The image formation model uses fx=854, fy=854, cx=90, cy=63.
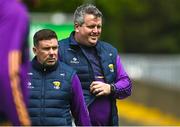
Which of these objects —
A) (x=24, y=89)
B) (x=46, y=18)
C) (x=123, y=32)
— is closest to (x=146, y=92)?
(x=46, y=18)

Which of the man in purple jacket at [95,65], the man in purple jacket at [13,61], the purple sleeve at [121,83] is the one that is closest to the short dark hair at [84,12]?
the man in purple jacket at [95,65]

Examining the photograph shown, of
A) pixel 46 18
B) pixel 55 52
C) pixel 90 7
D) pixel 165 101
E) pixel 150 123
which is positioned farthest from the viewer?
pixel 46 18

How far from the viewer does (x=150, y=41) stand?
56812 millimetres

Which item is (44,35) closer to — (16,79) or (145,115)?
(16,79)

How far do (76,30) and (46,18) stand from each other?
617 inches

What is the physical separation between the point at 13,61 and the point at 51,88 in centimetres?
241

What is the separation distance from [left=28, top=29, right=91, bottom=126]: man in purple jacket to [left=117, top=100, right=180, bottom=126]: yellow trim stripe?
10.8 m

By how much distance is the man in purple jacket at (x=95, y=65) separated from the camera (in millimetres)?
7418

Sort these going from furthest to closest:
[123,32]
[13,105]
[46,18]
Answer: [123,32] → [46,18] → [13,105]

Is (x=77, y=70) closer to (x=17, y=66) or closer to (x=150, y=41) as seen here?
(x=17, y=66)

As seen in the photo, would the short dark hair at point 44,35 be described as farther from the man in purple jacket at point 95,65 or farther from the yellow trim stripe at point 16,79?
the yellow trim stripe at point 16,79

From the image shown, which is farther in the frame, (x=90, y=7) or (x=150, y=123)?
(x=150, y=123)

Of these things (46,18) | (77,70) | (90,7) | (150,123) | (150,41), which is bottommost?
(150,41)

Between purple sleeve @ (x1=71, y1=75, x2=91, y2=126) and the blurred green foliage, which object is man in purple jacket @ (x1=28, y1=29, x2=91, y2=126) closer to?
purple sleeve @ (x1=71, y1=75, x2=91, y2=126)
